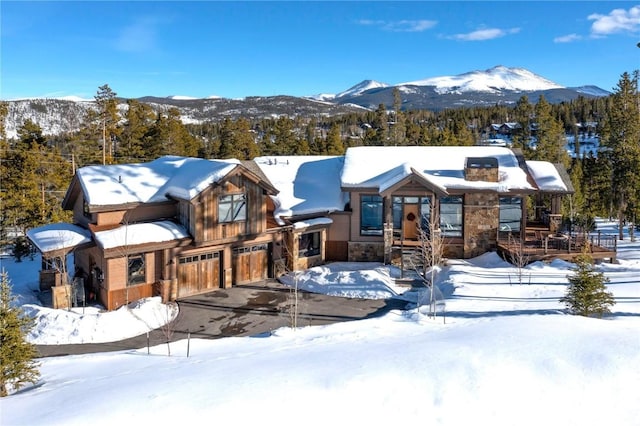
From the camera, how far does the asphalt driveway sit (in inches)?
556

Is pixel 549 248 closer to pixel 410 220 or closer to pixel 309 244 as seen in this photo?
pixel 410 220

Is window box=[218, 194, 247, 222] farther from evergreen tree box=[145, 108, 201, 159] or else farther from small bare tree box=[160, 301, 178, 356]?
evergreen tree box=[145, 108, 201, 159]

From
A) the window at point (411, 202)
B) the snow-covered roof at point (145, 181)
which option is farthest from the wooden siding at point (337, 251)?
the snow-covered roof at point (145, 181)

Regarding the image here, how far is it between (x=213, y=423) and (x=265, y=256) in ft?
46.0

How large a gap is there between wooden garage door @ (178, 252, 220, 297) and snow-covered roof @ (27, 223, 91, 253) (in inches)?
138

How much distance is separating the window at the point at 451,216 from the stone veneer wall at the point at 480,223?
323mm

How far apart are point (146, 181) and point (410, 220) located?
468 inches

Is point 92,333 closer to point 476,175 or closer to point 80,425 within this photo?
point 80,425

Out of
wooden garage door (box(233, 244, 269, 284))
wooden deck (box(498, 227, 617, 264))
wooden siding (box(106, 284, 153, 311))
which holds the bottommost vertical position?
wooden siding (box(106, 284, 153, 311))

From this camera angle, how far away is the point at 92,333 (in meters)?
14.4

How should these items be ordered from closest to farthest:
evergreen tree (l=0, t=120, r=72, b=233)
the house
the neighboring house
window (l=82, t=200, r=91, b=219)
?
the house → the neighboring house → window (l=82, t=200, r=91, b=219) → evergreen tree (l=0, t=120, r=72, b=233)

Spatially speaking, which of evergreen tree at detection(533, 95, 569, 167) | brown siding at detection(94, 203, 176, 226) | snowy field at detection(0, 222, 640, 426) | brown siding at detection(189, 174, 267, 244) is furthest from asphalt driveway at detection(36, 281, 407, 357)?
evergreen tree at detection(533, 95, 569, 167)

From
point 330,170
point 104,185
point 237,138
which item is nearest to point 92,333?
point 104,185

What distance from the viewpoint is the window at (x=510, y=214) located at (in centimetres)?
2200
